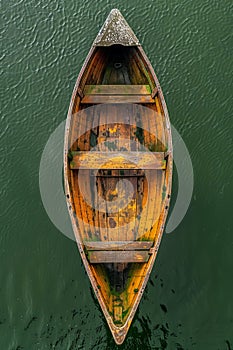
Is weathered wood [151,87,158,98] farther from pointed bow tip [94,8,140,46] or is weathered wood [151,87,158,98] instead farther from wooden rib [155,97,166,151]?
pointed bow tip [94,8,140,46]

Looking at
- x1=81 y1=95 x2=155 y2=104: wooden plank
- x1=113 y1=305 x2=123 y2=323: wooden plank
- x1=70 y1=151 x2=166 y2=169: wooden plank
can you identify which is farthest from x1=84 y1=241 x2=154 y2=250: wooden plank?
x1=81 y1=95 x2=155 y2=104: wooden plank

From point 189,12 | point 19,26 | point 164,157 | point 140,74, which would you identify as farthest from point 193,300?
point 19,26

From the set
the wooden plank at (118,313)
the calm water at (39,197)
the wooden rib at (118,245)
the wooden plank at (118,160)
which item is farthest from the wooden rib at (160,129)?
the wooden plank at (118,313)

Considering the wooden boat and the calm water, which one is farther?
the calm water

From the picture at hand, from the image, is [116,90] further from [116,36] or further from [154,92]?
[116,36]

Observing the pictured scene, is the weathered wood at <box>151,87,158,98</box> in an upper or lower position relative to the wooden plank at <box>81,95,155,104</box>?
upper

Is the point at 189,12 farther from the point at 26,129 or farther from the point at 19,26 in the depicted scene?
the point at 26,129

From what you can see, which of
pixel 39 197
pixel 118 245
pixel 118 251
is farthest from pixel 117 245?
pixel 39 197

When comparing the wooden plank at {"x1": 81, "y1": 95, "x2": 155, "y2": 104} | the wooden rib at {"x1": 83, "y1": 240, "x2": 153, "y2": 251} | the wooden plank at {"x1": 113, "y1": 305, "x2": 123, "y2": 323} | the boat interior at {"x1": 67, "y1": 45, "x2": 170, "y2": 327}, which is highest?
the wooden plank at {"x1": 81, "y1": 95, "x2": 155, "y2": 104}
